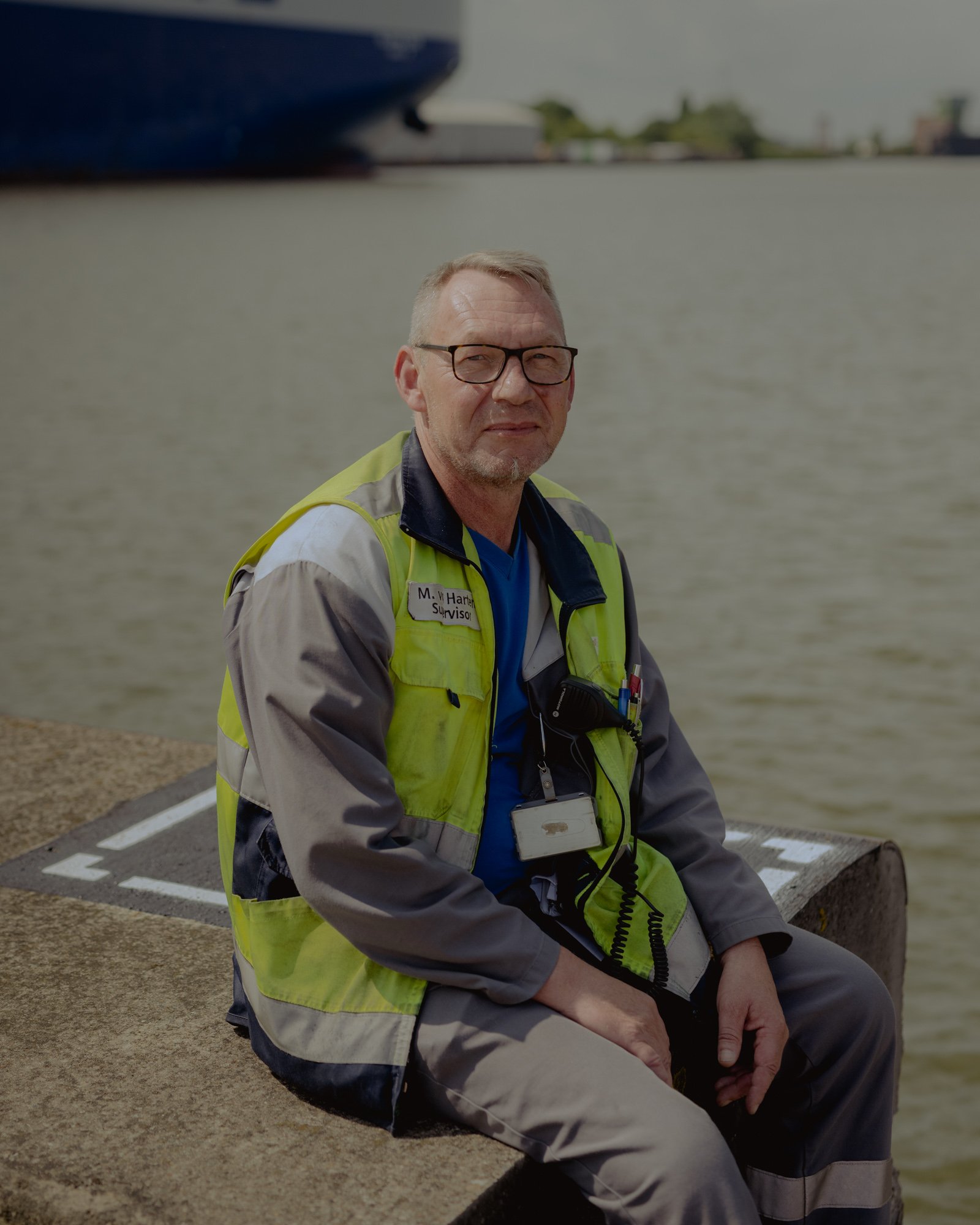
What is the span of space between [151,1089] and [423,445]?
1.04 meters

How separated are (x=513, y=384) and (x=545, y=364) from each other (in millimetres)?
75

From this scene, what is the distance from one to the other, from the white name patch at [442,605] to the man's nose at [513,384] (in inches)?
11.6

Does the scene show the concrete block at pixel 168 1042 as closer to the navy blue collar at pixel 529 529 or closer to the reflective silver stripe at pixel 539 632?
the reflective silver stripe at pixel 539 632

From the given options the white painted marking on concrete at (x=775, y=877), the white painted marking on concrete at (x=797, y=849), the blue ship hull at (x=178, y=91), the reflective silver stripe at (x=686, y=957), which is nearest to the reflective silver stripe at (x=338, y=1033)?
the reflective silver stripe at (x=686, y=957)

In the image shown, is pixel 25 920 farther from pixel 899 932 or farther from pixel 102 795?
pixel 899 932

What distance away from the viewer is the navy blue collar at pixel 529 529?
2143 millimetres

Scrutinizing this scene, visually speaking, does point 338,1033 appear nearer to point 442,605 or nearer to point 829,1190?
point 442,605

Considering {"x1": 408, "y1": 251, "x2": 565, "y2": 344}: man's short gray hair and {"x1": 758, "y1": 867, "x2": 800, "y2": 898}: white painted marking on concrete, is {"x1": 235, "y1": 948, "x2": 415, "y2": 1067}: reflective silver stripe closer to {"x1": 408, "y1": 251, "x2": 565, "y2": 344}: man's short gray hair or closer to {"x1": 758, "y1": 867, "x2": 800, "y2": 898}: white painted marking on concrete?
{"x1": 408, "y1": 251, "x2": 565, "y2": 344}: man's short gray hair

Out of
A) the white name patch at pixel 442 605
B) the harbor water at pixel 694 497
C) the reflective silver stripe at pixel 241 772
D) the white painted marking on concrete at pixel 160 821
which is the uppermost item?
the white name patch at pixel 442 605

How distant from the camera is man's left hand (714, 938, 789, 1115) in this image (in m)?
2.12

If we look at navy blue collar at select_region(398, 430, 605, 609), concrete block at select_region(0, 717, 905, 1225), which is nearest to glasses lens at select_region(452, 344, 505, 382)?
navy blue collar at select_region(398, 430, 605, 609)

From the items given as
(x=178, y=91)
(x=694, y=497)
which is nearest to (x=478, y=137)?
(x=178, y=91)

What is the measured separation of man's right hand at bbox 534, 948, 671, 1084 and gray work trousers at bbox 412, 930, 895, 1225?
0.08 ft

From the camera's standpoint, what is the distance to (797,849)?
3154 millimetres
